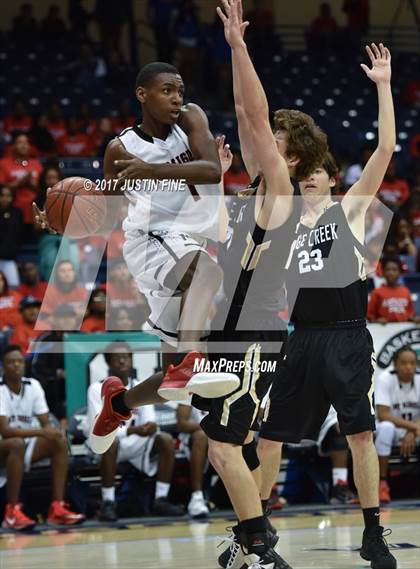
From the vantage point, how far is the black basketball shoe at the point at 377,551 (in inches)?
226

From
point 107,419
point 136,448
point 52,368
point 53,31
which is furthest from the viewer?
point 53,31

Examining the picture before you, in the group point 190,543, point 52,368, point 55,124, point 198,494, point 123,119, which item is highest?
point 123,119

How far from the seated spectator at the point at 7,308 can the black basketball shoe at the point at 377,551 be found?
5.68m

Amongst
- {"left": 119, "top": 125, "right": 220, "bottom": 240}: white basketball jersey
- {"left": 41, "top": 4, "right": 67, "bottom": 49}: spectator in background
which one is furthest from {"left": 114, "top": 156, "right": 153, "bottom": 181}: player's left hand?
{"left": 41, "top": 4, "right": 67, "bottom": 49}: spectator in background

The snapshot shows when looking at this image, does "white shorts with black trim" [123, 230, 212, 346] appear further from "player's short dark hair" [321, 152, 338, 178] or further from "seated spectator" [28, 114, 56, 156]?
"seated spectator" [28, 114, 56, 156]

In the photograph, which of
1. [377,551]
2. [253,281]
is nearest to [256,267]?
[253,281]

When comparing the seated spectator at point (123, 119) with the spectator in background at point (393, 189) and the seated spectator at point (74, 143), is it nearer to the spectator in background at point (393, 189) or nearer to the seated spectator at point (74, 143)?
the seated spectator at point (74, 143)

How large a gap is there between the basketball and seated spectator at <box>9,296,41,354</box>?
180 inches

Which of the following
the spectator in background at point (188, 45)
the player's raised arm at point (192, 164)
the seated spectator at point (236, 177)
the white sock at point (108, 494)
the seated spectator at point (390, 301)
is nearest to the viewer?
the player's raised arm at point (192, 164)

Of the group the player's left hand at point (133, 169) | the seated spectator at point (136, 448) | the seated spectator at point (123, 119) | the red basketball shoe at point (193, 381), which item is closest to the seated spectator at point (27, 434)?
the seated spectator at point (136, 448)

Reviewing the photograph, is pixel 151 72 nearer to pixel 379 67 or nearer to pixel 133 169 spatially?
pixel 133 169

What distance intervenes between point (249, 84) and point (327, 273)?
138 centimetres

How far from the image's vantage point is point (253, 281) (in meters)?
5.71

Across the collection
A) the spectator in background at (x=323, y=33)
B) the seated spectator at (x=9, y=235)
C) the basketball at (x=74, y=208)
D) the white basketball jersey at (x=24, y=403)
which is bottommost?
the white basketball jersey at (x=24, y=403)
